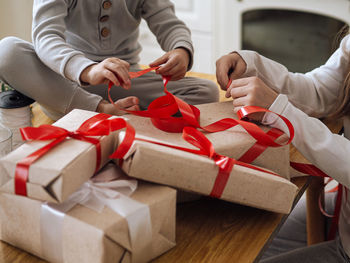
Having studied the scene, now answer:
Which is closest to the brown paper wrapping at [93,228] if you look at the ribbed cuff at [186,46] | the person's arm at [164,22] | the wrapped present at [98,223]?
the wrapped present at [98,223]

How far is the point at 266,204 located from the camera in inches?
27.5

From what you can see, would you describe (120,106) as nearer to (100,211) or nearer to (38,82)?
(38,82)

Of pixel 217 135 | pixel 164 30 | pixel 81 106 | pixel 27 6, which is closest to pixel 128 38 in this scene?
pixel 164 30

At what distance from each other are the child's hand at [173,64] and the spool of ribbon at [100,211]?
0.39 m

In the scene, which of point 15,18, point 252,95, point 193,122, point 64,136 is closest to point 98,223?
point 64,136

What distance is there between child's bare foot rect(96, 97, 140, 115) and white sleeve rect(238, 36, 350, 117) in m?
0.24

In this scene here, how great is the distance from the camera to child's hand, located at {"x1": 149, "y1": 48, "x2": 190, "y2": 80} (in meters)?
0.97

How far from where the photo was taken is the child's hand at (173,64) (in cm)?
97

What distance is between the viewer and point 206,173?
2.13ft

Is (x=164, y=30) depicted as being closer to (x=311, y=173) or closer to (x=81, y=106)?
(x=81, y=106)

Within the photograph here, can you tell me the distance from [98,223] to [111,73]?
1.11 feet

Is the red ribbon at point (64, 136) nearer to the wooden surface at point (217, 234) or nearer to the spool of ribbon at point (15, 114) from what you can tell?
the wooden surface at point (217, 234)

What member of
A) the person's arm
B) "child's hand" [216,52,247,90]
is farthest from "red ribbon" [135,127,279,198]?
the person's arm

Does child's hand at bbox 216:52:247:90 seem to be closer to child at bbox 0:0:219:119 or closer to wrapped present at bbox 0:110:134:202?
child at bbox 0:0:219:119
